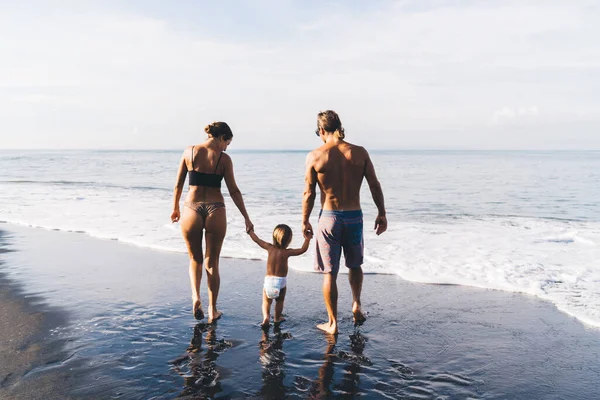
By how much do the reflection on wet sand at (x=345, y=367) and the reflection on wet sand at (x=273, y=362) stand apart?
29 centimetres

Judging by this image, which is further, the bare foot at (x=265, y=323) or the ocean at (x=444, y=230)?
the ocean at (x=444, y=230)

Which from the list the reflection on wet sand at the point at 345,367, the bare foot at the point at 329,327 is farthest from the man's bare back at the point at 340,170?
the reflection on wet sand at the point at 345,367

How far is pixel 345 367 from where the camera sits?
429cm

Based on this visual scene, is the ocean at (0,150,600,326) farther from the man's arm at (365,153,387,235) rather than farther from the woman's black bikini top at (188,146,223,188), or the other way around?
the woman's black bikini top at (188,146,223,188)

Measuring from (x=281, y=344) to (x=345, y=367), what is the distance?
788 millimetres

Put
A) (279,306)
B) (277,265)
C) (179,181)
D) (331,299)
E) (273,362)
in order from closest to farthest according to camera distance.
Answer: (273,362) → (331,299) → (277,265) → (279,306) → (179,181)

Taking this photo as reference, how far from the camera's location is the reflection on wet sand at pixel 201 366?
381cm

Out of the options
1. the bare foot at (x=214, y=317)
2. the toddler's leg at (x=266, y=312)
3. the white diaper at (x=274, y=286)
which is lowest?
the bare foot at (x=214, y=317)

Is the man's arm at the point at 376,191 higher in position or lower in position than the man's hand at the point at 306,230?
higher

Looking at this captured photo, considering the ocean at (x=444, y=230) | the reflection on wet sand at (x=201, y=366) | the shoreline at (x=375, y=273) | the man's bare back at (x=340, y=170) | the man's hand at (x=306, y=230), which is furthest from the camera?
the ocean at (x=444, y=230)

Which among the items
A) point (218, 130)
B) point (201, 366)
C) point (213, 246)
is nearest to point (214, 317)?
point (213, 246)

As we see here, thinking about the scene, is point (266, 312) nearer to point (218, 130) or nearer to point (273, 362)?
point (273, 362)

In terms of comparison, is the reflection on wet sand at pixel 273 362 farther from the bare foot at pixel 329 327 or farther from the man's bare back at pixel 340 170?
the man's bare back at pixel 340 170

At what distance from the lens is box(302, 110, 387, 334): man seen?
5105 mm
